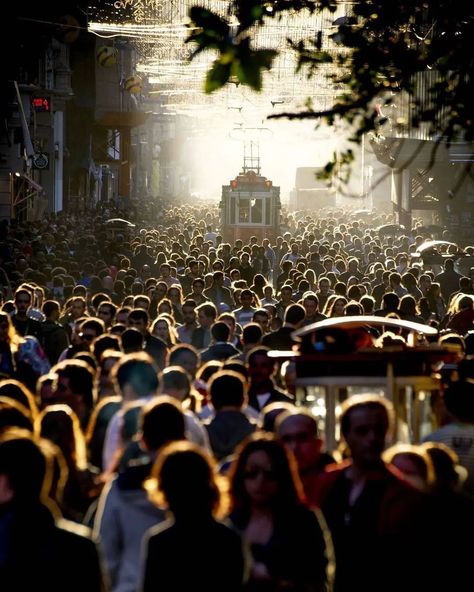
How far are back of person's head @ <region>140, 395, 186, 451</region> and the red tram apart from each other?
43.3 meters

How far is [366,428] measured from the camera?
6879mm

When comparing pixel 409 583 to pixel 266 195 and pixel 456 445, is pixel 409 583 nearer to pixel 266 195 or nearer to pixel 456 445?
pixel 456 445

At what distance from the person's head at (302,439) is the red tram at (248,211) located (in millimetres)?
42682

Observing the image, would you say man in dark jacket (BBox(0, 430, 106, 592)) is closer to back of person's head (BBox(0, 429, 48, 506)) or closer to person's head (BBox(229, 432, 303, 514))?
back of person's head (BBox(0, 429, 48, 506))

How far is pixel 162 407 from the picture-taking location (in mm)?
7055

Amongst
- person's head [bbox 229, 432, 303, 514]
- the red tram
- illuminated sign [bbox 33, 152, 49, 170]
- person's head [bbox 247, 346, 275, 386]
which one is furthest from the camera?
illuminated sign [bbox 33, 152, 49, 170]

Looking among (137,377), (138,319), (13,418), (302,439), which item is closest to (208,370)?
(137,377)

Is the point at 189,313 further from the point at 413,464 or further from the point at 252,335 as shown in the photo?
the point at 413,464

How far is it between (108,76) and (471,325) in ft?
220

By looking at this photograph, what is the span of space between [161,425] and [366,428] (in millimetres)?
898

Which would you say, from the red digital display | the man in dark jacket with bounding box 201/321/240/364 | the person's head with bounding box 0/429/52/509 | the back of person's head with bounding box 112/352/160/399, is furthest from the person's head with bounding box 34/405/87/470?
the red digital display

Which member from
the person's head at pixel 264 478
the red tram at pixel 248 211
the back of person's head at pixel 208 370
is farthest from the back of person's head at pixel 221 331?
the red tram at pixel 248 211

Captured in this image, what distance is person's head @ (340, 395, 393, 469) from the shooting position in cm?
676

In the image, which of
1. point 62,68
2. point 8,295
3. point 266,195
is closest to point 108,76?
point 62,68
